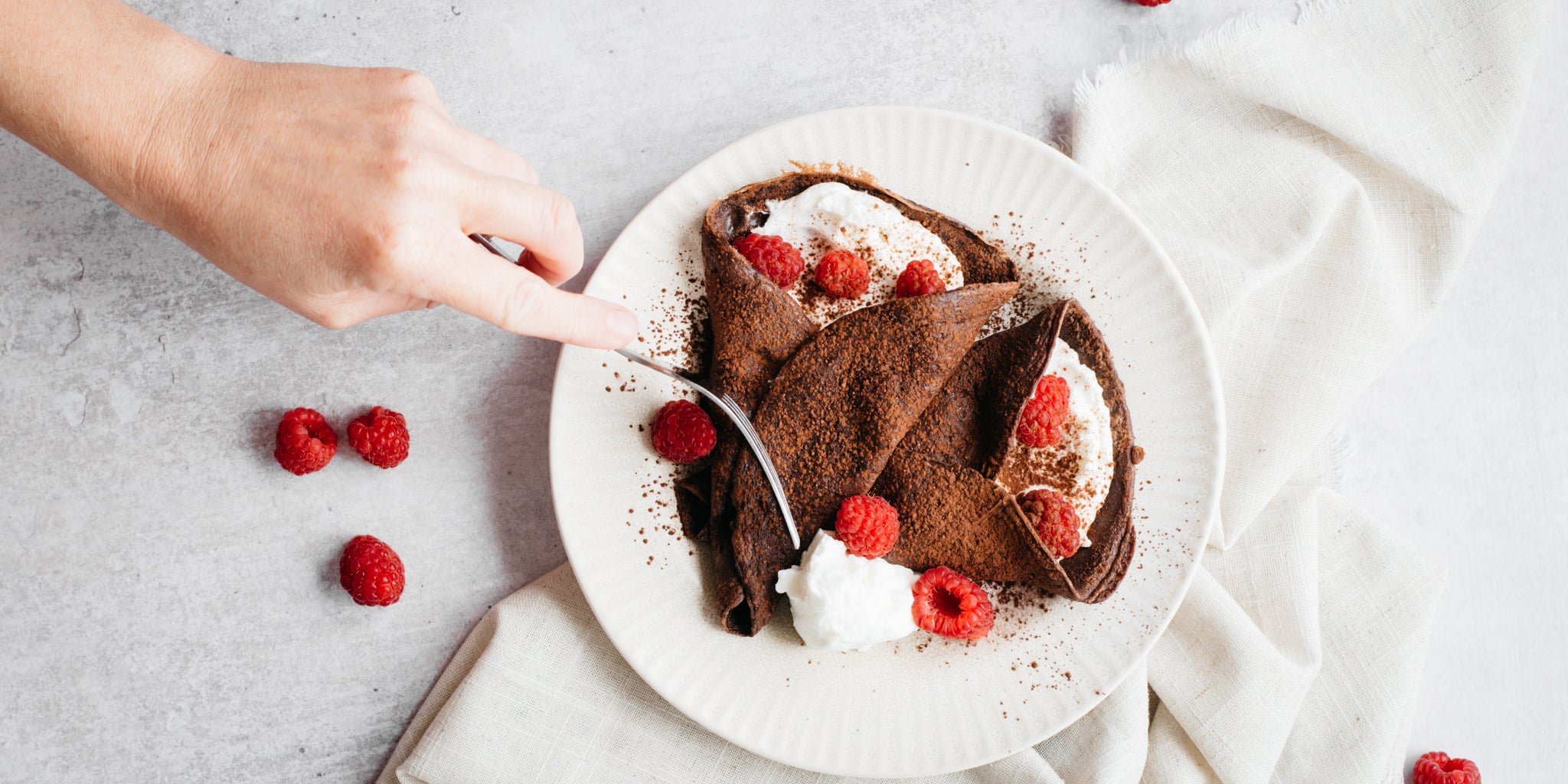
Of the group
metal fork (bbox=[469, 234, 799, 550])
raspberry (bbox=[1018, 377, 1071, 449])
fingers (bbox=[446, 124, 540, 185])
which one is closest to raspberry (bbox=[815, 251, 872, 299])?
metal fork (bbox=[469, 234, 799, 550])

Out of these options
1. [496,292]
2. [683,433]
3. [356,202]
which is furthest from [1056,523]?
[356,202]

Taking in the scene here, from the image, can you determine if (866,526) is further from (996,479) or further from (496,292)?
(496,292)

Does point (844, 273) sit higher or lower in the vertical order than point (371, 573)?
higher

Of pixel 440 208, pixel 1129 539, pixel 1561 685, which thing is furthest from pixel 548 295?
pixel 1561 685

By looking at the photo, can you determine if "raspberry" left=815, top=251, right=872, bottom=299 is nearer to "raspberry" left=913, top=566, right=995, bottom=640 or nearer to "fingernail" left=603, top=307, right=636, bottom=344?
"fingernail" left=603, top=307, right=636, bottom=344

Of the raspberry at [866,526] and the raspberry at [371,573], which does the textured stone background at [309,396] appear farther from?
the raspberry at [866,526]

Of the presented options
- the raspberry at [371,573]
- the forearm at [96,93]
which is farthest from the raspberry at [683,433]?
the forearm at [96,93]
